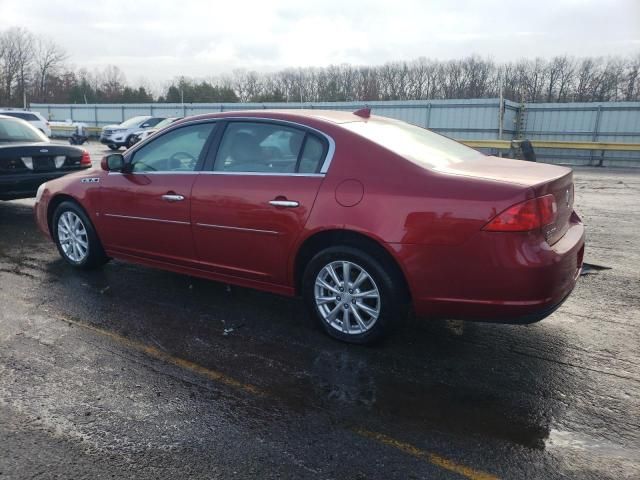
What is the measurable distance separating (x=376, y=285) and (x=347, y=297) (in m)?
0.26

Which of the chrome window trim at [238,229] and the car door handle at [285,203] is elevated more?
the car door handle at [285,203]

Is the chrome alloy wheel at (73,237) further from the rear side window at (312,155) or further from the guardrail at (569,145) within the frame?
the guardrail at (569,145)

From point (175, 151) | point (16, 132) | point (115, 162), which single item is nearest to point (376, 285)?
point (175, 151)

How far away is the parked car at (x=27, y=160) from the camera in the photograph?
296 inches

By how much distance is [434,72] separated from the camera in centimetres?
6166

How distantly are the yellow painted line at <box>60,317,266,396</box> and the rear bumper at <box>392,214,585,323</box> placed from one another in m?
1.22

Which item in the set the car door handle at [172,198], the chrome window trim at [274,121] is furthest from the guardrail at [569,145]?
the car door handle at [172,198]

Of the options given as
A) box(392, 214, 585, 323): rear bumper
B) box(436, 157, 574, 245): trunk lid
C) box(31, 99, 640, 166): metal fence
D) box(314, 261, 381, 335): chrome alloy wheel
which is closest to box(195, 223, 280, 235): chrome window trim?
box(314, 261, 381, 335): chrome alloy wheel

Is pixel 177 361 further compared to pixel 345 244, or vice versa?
pixel 345 244

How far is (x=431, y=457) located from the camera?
2477 mm

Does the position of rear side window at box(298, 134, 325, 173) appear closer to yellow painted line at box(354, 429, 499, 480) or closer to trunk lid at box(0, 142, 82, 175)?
yellow painted line at box(354, 429, 499, 480)

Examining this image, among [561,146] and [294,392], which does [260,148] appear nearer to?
[294,392]

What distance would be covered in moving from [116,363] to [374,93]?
6125 cm

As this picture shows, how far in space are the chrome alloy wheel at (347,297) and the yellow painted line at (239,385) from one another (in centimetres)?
84
